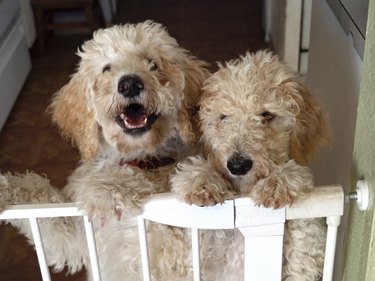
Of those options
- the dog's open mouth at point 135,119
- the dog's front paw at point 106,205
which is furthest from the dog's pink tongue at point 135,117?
the dog's front paw at point 106,205

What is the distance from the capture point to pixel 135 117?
1391mm

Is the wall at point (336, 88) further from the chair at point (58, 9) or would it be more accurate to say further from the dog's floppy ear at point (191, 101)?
the chair at point (58, 9)

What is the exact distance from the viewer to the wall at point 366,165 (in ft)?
3.15

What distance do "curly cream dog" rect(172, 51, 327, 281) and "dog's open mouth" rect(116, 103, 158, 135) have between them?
15cm

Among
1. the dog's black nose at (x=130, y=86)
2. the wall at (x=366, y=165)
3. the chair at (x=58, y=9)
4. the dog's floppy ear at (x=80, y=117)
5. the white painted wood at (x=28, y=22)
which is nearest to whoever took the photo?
the wall at (x=366, y=165)

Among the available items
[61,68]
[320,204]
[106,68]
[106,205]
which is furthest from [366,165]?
[61,68]

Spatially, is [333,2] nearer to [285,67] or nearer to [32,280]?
[285,67]

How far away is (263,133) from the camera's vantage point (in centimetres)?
120

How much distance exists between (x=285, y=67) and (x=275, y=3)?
2.31 m

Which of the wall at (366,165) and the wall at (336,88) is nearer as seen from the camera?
Answer: the wall at (366,165)

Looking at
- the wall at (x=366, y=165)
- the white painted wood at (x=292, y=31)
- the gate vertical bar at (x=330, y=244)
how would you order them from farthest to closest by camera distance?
1. the white painted wood at (x=292, y=31)
2. the gate vertical bar at (x=330, y=244)
3. the wall at (x=366, y=165)

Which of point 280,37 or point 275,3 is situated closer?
point 280,37

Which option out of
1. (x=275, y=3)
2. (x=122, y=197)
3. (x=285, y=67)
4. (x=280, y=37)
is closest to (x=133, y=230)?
(x=122, y=197)

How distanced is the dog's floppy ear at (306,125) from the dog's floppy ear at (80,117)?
47 cm
